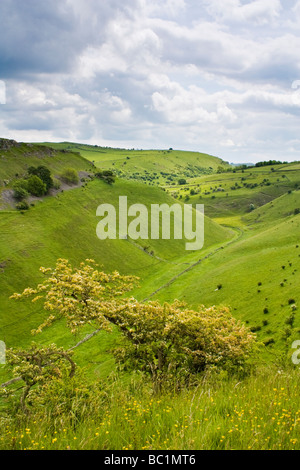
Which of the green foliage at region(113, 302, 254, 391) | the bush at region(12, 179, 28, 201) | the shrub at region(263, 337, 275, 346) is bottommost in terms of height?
the shrub at region(263, 337, 275, 346)

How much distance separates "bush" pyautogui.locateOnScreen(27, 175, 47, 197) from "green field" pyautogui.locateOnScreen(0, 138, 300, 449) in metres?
2.91

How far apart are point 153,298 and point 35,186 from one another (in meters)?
53.9

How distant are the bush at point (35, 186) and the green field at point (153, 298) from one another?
2907mm

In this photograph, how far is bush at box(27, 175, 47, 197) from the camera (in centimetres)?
9388

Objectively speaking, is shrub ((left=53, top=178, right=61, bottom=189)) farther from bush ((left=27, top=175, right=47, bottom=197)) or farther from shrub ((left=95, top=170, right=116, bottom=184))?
shrub ((left=95, top=170, right=116, bottom=184))

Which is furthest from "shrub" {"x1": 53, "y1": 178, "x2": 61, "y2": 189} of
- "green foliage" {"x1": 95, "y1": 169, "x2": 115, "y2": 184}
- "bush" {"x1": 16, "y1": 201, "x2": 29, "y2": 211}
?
"green foliage" {"x1": 95, "y1": 169, "x2": 115, "y2": 184}

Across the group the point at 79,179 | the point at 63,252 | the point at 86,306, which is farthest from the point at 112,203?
the point at 86,306

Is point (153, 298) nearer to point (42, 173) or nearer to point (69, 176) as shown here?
point (42, 173)

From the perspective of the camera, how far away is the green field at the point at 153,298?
23.1ft

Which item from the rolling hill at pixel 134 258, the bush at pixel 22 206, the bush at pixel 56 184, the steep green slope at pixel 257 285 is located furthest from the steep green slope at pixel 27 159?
the steep green slope at pixel 257 285

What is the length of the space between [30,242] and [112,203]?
49.7 meters
